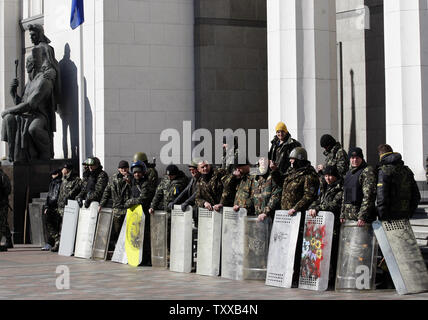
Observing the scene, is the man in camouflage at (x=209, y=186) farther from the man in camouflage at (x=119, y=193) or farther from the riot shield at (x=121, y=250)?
the man in camouflage at (x=119, y=193)

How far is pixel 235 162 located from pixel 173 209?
1413mm

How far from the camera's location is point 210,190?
1528 centimetres

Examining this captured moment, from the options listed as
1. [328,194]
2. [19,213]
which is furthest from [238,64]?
[328,194]

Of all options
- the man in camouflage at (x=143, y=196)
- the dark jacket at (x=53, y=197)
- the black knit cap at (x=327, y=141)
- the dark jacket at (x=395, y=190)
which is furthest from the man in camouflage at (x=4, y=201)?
the dark jacket at (x=395, y=190)

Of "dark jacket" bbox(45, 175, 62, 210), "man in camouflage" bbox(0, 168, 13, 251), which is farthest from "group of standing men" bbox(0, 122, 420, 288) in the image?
"man in camouflage" bbox(0, 168, 13, 251)

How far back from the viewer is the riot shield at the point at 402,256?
12055 mm

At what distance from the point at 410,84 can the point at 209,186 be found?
3741mm

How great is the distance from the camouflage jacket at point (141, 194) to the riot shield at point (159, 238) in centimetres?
45

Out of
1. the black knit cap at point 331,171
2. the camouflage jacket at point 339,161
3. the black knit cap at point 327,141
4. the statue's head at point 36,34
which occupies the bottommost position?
the black knit cap at point 331,171

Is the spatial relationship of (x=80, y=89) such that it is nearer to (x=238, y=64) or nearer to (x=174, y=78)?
(x=174, y=78)

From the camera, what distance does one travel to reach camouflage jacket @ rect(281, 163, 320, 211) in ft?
43.7

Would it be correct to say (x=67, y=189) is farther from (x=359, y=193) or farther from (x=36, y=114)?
(x=359, y=193)

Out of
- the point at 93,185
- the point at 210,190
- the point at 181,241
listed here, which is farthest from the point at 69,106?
the point at 210,190

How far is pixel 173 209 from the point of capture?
51.8 ft
